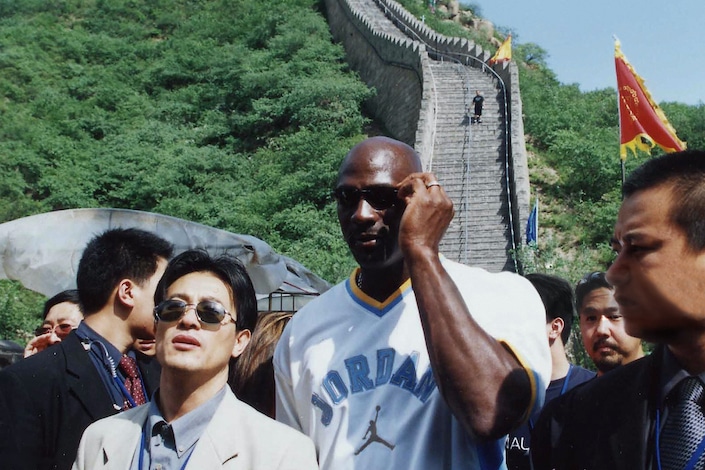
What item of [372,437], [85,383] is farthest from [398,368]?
[85,383]

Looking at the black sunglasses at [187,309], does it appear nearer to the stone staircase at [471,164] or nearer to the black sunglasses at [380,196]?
the black sunglasses at [380,196]

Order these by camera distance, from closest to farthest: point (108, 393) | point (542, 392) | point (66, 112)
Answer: point (542, 392) < point (108, 393) < point (66, 112)

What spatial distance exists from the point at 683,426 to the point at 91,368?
1810 mm

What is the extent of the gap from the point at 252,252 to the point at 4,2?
35.0 meters

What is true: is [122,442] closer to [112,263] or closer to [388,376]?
[388,376]

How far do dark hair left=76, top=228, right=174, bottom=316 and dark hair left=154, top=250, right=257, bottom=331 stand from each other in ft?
1.74

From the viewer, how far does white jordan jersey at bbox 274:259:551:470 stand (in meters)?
1.81

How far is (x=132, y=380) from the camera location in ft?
9.16

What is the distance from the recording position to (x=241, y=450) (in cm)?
195

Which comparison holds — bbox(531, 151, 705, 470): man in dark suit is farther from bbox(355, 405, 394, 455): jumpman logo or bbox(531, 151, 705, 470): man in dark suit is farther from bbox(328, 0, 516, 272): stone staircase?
bbox(328, 0, 516, 272): stone staircase

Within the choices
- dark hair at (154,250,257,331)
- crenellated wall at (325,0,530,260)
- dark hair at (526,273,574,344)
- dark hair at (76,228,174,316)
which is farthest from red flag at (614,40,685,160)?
dark hair at (154,250,257,331)

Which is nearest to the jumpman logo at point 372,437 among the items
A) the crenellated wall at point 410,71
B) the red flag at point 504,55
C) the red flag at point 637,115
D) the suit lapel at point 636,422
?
the suit lapel at point 636,422

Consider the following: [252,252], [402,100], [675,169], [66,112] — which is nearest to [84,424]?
[675,169]

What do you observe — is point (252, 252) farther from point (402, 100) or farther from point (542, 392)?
point (402, 100)
